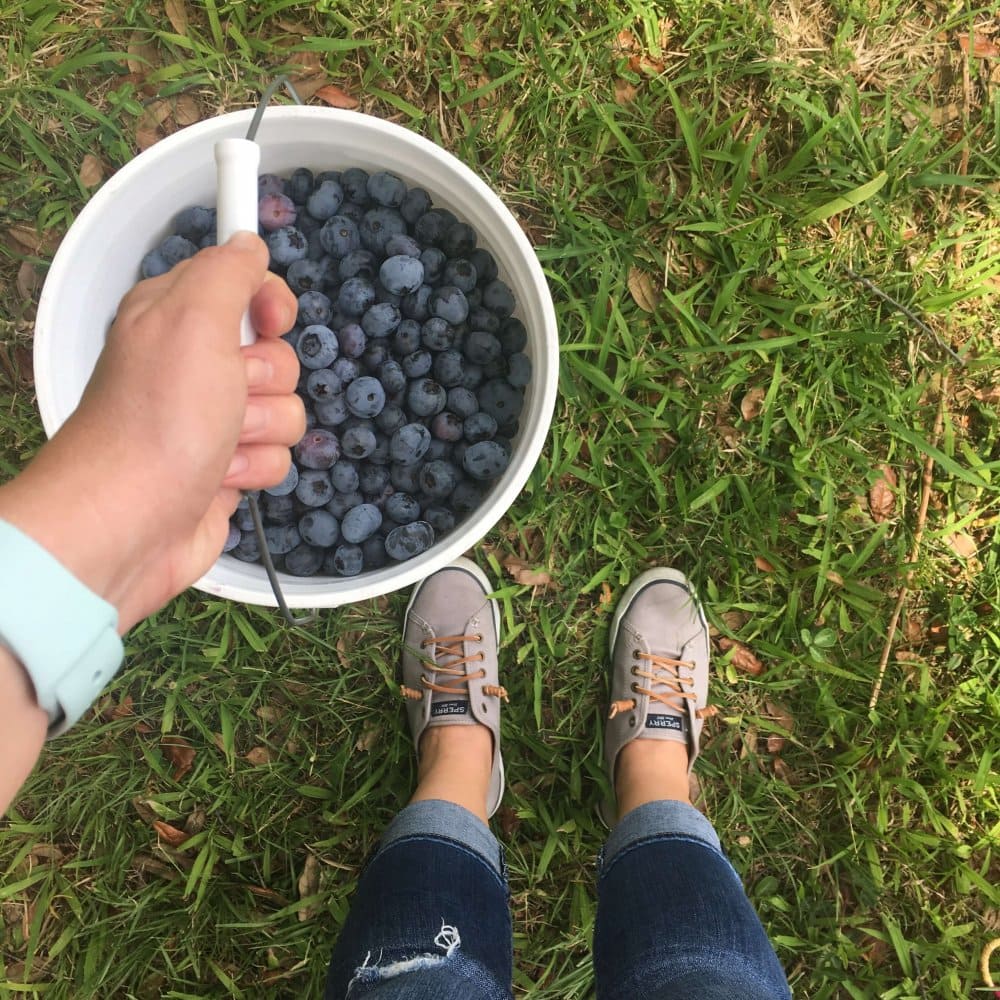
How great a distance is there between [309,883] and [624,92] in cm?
179

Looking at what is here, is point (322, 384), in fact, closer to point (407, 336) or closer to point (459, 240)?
point (407, 336)

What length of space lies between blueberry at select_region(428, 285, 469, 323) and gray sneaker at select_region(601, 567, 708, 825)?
0.69 metres

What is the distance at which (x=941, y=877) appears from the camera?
176cm

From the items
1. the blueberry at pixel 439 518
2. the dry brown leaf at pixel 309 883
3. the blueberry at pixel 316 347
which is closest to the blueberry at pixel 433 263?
the blueberry at pixel 316 347

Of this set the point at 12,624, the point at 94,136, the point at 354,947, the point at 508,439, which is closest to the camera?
the point at 12,624

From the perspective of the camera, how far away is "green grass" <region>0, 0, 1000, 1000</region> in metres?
1.69

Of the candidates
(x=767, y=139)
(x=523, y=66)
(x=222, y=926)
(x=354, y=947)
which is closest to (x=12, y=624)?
(x=354, y=947)

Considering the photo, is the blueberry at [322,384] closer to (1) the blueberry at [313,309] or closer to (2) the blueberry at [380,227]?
(1) the blueberry at [313,309]

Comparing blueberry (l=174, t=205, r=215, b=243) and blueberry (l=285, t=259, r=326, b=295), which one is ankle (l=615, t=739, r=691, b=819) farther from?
blueberry (l=174, t=205, r=215, b=243)

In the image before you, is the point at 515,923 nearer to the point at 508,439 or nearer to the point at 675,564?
the point at 675,564

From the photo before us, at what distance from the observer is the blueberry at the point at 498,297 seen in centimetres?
A: 147

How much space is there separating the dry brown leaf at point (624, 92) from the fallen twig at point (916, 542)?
0.91 m

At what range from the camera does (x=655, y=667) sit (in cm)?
172

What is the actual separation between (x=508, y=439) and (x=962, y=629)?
3.59ft
